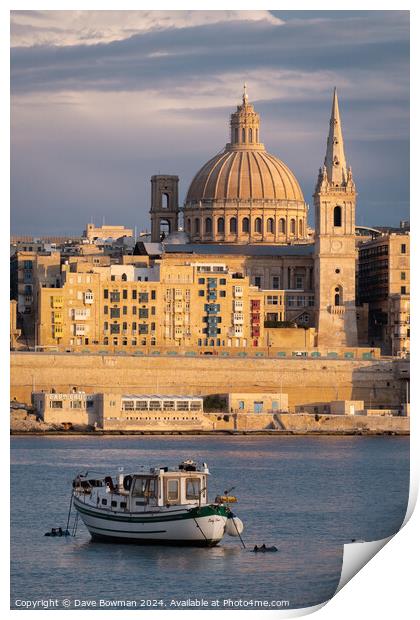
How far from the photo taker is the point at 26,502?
930 inches

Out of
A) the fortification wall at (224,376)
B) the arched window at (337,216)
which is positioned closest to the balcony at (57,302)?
the fortification wall at (224,376)

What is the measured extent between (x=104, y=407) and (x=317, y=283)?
12280 mm

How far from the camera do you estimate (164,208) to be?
59.4m

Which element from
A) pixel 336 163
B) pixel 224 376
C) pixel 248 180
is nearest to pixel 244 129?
pixel 248 180

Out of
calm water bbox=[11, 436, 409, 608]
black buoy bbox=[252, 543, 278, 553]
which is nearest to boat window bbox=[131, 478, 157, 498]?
calm water bbox=[11, 436, 409, 608]

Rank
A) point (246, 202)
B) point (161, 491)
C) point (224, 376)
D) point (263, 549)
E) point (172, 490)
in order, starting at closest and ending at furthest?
1. point (263, 549)
2. point (161, 491)
3. point (172, 490)
4. point (224, 376)
5. point (246, 202)

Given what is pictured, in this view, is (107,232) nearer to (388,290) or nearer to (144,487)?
(388,290)

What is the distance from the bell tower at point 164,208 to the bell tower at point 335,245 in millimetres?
6901

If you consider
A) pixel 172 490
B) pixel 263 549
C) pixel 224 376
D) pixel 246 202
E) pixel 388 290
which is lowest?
pixel 263 549

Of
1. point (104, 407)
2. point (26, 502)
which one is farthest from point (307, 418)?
point (26, 502)

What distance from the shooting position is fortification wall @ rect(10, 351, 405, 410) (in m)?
47.0

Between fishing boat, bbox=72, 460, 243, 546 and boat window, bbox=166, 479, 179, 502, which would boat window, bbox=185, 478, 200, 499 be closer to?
fishing boat, bbox=72, 460, 243, 546

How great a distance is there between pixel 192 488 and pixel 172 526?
0.58m

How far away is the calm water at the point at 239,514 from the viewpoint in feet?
53.8
